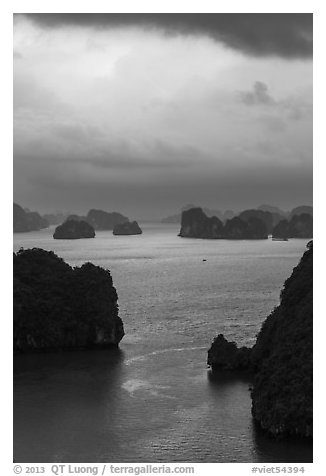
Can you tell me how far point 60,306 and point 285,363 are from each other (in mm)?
32783

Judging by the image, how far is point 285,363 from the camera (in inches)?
1726

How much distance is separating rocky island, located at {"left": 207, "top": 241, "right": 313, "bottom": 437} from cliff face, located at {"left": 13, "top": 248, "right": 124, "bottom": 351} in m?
15.7

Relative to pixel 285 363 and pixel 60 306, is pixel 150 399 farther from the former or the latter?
pixel 60 306

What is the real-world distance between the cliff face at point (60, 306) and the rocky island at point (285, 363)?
1567 cm

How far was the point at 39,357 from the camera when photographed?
6238 cm

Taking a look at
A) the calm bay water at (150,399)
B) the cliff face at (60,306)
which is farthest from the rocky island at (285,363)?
the cliff face at (60,306)

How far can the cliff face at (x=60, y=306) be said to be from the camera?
6562 cm

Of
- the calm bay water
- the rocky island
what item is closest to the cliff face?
the calm bay water

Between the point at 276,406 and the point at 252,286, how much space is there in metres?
73.6

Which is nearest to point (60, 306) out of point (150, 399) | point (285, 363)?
point (150, 399)

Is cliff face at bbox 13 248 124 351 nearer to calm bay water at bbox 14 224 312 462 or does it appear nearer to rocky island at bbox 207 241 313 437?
calm bay water at bbox 14 224 312 462

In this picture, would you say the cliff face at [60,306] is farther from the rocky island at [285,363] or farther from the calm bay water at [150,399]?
the rocky island at [285,363]
